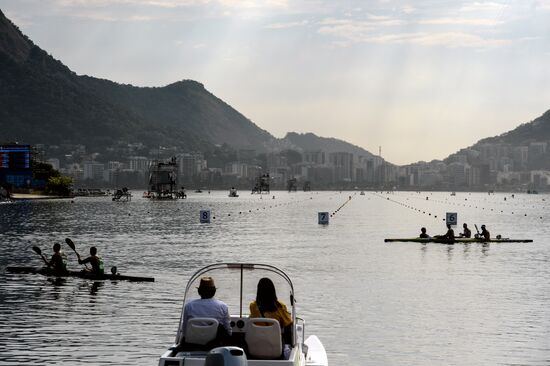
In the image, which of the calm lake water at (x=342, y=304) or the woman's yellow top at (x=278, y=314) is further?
the calm lake water at (x=342, y=304)

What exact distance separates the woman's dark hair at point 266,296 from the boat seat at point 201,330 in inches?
40.1

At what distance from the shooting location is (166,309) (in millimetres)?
37344

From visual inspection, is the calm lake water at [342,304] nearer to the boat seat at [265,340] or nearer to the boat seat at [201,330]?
the boat seat at [201,330]

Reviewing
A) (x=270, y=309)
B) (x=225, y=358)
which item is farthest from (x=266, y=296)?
(x=225, y=358)

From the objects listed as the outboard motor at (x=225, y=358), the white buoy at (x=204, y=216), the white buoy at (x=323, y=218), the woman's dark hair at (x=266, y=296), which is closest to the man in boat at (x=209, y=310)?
the woman's dark hair at (x=266, y=296)

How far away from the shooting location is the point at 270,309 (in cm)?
1859

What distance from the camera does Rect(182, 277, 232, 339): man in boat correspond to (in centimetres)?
1841

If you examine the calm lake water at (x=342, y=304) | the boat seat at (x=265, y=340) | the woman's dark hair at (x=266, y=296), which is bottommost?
the calm lake water at (x=342, y=304)

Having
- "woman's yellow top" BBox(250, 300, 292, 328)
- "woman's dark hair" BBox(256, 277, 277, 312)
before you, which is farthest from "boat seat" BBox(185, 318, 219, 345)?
"woman's dark hair" BBox(256, 277, 277, 312)

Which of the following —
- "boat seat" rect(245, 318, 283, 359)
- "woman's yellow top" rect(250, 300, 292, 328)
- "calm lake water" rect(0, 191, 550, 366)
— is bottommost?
"calm lake water" rect(0, 191, 550, 366)

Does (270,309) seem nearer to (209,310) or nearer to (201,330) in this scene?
(209,310)

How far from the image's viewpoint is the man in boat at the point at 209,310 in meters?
18.4

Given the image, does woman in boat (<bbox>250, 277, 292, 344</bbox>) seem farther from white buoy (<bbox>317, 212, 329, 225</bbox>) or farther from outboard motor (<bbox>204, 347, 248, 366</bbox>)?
white buoy (<bbox>317, 212, 329, 225</bbox>)

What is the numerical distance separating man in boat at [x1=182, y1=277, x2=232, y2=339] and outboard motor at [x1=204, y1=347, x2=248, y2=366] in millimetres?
2678
